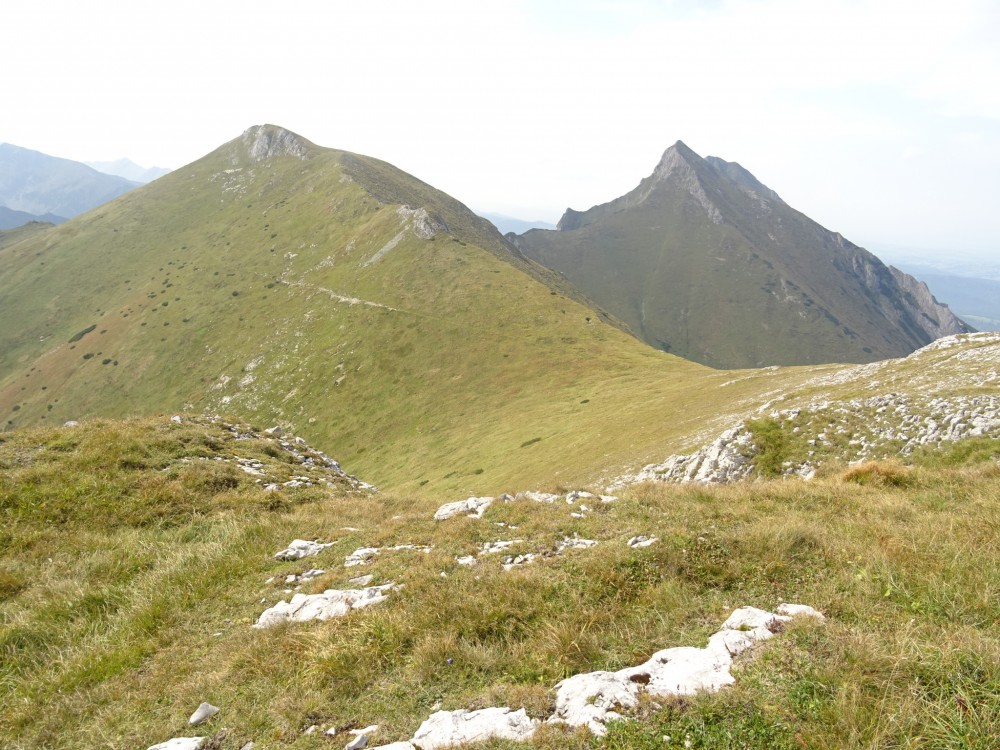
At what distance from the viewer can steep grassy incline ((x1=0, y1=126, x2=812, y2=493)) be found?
53594 mm

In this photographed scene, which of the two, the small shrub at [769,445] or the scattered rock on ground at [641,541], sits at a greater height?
the scattered rock on ground at [641,541]

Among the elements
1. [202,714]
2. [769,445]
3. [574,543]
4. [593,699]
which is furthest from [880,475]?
[202,714]

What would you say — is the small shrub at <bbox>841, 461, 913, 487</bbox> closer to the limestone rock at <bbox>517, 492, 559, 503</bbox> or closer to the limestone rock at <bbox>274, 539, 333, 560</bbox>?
the limestone rock at <bbox>517, 492, 559, 503</bbox>

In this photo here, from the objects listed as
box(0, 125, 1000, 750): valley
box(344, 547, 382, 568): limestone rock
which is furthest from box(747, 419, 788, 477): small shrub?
box(344, 547, 382, 568): limestone rock

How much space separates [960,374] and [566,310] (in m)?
67.9

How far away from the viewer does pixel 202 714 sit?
6410 mm

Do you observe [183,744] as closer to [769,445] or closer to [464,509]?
[464,509]

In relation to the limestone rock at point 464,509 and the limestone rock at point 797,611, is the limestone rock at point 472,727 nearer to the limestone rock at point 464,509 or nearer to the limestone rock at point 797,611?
the limestone rock at point 797,611

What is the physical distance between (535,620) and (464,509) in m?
7.09

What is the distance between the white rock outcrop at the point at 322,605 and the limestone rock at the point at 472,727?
3550mm

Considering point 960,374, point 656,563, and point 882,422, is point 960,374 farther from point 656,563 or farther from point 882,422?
point 656,563

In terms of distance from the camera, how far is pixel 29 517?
13625 mm

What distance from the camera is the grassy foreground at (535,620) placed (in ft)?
15.5

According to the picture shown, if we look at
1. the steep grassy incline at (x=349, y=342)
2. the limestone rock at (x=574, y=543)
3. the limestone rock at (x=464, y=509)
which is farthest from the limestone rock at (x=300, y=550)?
the steep grassy incline at (x=349, y=342)
